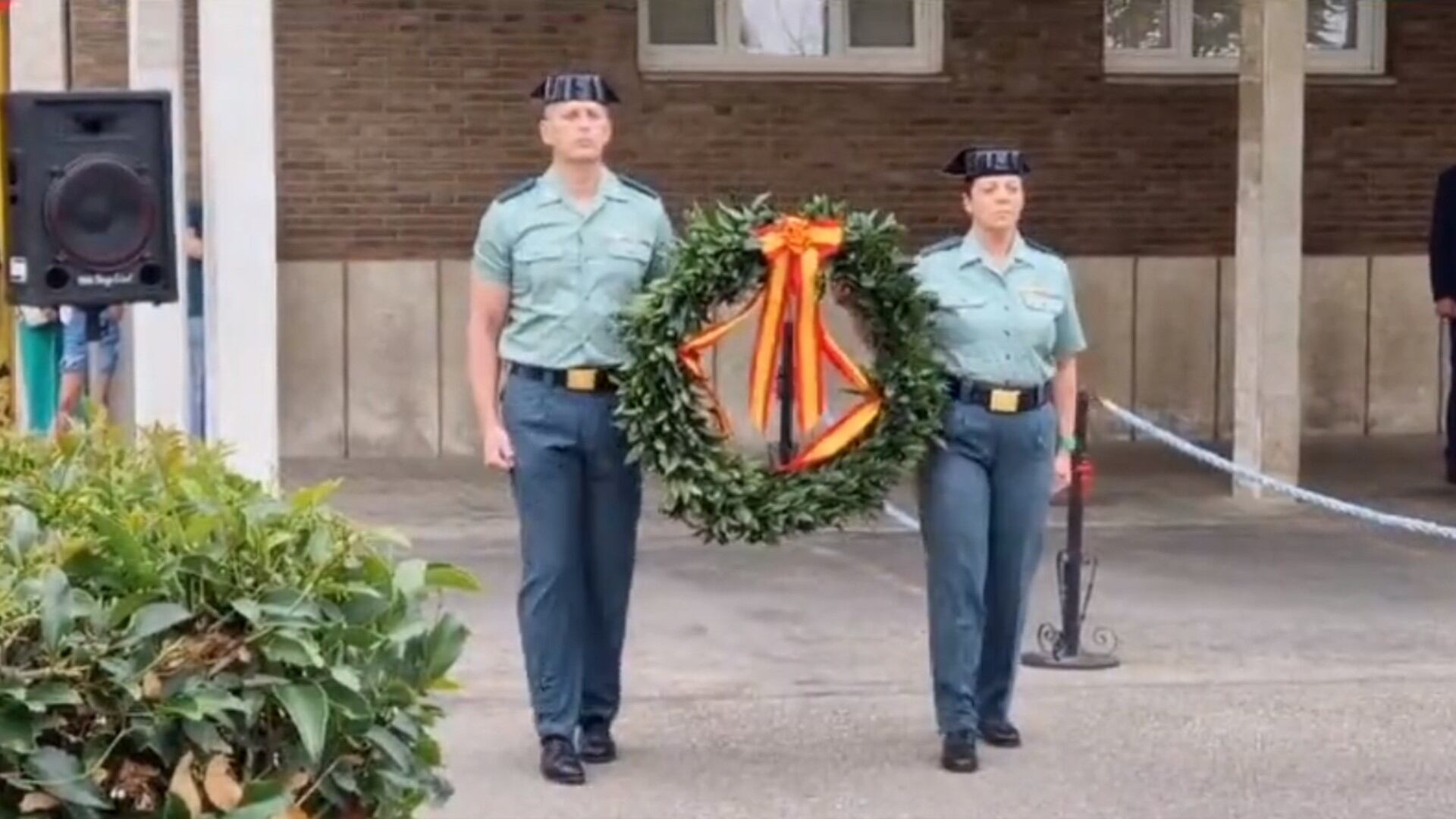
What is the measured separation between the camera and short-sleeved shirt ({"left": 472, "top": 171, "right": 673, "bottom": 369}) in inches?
300

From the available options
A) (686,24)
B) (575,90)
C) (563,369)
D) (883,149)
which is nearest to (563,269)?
(563,369)

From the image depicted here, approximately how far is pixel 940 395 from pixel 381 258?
8470mm

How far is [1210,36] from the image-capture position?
671 inches

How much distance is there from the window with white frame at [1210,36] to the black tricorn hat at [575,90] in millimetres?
9459

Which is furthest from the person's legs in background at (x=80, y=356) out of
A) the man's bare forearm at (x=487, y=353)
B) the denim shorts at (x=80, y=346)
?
the man's bare forearm at (x=487, y=353)

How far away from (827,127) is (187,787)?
1214 centimetres

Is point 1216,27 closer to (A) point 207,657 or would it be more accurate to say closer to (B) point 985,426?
(B) point 985,426

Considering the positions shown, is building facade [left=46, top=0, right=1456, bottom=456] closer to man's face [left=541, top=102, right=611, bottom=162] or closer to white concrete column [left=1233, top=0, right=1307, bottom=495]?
white concrete column [left=1233, top=0, right=1307, bottom=495]

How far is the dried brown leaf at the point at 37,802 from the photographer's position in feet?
14.2

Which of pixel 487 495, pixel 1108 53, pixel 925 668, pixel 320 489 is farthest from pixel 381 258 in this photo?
pixel 320 489

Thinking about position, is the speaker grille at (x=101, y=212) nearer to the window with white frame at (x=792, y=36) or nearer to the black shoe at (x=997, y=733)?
the black shoe at (x=997, y=733)

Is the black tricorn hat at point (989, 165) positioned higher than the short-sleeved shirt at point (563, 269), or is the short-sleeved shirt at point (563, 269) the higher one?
the black tricorn hat at point (989, 165)

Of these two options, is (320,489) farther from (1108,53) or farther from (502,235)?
(1108,53)

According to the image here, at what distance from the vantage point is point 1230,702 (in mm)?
9234
